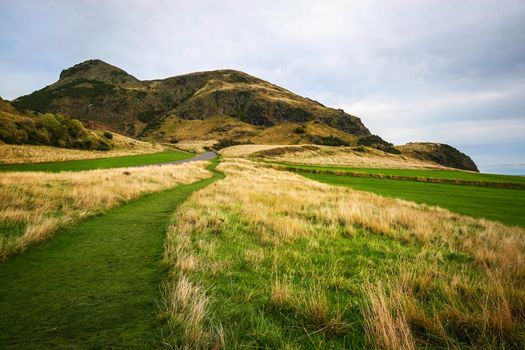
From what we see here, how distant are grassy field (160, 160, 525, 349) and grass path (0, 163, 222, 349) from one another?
40 centimetres

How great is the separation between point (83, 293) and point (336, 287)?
4437mm

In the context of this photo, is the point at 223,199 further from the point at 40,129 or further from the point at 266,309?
the point at 40,129

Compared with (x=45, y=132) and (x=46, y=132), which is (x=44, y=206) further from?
(x=46, y=132)

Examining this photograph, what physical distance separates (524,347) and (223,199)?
13191 millimetres

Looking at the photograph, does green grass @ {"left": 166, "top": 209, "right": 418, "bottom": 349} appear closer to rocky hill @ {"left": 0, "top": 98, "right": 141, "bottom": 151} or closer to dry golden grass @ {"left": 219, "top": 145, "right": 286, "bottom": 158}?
rocky hill @ {"left": 0, "top": 98, "right": 141, "bottom": 151}

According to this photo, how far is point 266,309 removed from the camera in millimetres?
4102

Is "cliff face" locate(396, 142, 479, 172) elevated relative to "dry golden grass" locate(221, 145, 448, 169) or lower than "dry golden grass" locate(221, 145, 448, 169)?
elevated

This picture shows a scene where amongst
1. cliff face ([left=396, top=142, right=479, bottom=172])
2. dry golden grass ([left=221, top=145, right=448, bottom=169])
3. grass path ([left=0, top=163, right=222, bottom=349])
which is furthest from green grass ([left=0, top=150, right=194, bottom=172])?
cliff face ([left=396, top=142, right=479, bottom=172])

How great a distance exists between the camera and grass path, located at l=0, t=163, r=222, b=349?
332 cm

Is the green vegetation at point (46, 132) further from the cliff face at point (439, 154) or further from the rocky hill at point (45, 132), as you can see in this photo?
the cliff face at point (439, 154)

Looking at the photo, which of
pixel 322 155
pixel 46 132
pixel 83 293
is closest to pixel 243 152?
pixel 322 155

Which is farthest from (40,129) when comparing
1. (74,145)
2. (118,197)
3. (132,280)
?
(132,280)

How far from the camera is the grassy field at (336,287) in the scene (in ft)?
11.1

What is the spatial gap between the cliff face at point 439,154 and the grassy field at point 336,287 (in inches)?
6231
